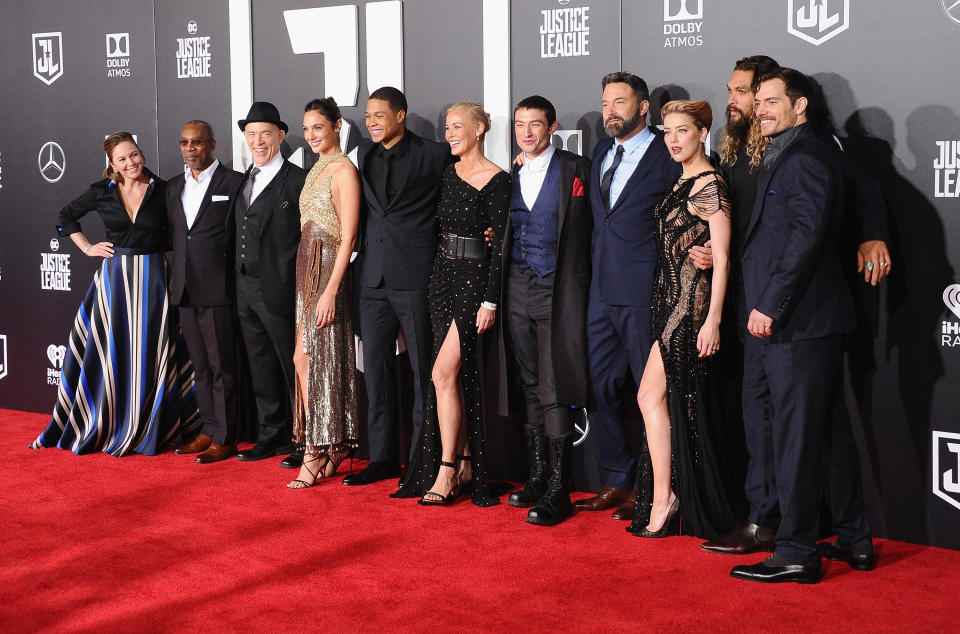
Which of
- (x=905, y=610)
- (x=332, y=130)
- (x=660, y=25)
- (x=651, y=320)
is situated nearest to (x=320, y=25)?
(x=332, y=130)

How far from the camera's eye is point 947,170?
4172 millimetres

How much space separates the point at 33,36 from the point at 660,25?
4532 mm

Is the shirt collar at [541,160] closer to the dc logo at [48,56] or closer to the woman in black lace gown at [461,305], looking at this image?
the woman in black lace gown at [461,305]

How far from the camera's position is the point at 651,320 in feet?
14.5

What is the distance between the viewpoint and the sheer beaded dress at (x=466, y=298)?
15.5 feet

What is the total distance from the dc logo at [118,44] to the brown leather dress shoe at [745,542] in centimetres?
483

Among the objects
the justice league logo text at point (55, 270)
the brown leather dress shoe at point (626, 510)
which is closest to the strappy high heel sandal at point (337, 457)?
the brown leather dress shoe at point (626, 510)

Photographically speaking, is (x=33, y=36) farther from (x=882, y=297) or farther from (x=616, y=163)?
(x=882, y=297)

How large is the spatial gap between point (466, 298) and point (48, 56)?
3981 mm

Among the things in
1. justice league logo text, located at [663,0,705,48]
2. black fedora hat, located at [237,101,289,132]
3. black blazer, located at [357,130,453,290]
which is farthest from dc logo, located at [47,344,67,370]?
justice league logo text, located at [663,0,705,48]

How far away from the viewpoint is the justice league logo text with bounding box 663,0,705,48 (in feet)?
15.4

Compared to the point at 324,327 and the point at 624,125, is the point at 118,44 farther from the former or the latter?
the point at 624,125

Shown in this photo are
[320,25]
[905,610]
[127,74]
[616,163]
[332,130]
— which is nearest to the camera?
[905,610]

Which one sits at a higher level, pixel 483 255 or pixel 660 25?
pixel 660 25
